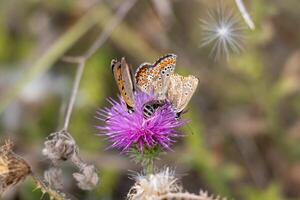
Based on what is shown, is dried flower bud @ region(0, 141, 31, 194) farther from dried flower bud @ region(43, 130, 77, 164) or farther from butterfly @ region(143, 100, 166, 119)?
butterfly @ region(143, 100, 166, 119)

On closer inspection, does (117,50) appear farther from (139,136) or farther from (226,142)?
(139,136)

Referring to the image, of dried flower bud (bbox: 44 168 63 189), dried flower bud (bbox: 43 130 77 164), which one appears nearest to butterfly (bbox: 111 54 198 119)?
dried flower bud (bbox: 43 130 77 164)

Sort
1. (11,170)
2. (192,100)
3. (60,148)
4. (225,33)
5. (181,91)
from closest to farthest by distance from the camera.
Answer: (11,170)
(60,148)
(181,91)
(225,33)
(192,100)

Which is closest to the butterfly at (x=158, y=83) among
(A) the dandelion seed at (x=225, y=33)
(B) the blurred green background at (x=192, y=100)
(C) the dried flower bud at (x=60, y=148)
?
(C) the dried flower bud at (x=60, y=148)

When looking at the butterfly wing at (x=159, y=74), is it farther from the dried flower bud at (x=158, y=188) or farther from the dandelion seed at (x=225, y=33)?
the dandelion seed at (x=225, y=33)

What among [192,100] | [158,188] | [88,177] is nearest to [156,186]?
[158,188]

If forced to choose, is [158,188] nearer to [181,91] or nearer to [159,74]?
[181,91]
